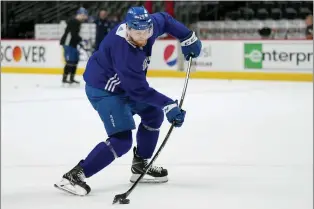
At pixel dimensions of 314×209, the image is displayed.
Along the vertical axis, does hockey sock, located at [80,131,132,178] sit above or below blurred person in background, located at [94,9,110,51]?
below

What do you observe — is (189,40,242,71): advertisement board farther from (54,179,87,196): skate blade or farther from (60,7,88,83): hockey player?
(54,179,87,196): skate blade

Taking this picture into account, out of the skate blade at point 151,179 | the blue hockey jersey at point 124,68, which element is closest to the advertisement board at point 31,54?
the skate blade at point 151,179

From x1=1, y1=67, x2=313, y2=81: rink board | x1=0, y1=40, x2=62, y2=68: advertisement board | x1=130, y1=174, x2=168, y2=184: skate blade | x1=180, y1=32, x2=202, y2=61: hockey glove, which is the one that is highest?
x1=180, y1=32, x2=202, y2=61: hockey glove

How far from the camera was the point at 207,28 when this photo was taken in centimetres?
1328

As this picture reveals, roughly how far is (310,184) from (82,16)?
7.17m

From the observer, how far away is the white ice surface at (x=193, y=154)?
136 inches

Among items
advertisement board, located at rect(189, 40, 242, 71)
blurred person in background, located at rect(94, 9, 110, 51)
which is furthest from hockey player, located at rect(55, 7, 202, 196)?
blurred person in background, located at rect(94, 9, 110, 51)

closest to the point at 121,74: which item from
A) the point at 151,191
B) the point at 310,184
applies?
the point at 151,191

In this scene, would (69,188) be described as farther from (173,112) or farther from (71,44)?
(71,44)

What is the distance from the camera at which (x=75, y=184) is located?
350cm

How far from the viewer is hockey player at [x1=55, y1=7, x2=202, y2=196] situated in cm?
333

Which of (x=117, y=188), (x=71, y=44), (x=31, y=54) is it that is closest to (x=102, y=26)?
(x=71, y=44)

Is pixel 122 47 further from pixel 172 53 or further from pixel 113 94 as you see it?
pixel 172 53

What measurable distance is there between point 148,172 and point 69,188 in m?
0.55
